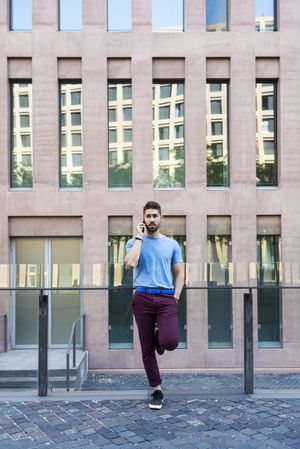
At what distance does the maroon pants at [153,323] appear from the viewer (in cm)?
534

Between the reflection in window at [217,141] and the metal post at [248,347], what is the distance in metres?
7.38

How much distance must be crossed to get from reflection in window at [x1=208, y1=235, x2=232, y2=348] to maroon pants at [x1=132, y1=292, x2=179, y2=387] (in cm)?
201

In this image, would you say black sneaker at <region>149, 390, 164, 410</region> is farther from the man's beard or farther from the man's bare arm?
the man's beard

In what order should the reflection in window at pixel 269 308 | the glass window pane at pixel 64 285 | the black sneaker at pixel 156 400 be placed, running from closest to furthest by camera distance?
1. the black sneaker at pixel 156 400
2. the glass window pane at pixel 64 285
3. the reflection in window at pixel 269 308

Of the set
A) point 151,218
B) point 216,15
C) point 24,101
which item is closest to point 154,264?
point 151,218

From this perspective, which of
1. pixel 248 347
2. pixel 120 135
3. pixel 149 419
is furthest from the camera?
pixel 120 135

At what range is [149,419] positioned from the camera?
5.07 metres

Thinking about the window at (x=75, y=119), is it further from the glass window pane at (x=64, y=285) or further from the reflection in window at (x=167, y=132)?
the glass window pane at (x=64, y=285)

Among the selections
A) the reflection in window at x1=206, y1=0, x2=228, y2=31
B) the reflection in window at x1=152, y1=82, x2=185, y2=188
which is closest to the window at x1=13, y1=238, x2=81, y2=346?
the reflection in window at x1=152, y1=82, x2=185, y2=188

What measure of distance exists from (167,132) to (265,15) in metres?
4.18

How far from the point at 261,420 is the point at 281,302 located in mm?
3820

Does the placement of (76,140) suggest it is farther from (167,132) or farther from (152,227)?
(152,227)

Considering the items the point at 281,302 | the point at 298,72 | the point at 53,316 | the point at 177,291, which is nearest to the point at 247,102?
the point at 298,72

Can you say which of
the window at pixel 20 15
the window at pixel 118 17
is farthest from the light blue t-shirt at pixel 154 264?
the window at pixel 20 15
